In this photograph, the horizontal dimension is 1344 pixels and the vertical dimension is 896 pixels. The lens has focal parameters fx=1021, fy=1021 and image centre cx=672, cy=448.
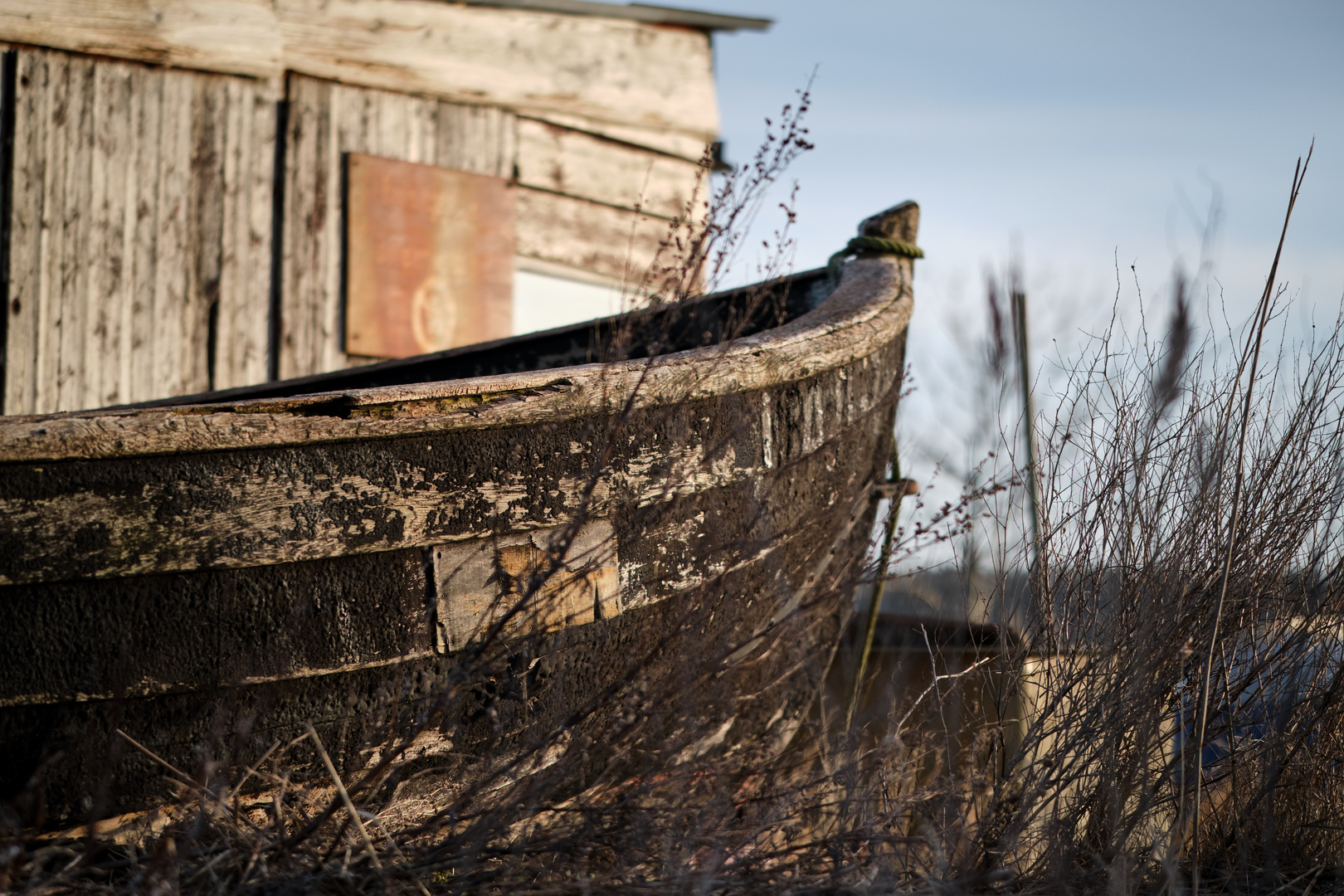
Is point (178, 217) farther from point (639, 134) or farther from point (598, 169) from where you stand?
point (639, 134)

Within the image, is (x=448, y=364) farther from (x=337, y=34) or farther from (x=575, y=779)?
(x=337, y=34)

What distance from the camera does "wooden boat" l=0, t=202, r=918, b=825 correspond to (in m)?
1.71

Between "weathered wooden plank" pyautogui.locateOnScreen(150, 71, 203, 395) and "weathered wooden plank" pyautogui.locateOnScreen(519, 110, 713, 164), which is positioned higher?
"weathered wooden plank" pyautogui.locateOnScreen(519, 110, 713, 164)

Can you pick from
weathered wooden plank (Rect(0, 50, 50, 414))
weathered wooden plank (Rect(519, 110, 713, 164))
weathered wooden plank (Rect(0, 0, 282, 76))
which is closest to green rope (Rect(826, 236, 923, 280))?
weathered wooden plank (Rect(519, 110, 713, 164))

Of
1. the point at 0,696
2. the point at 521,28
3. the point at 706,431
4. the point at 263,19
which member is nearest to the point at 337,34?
the point at 263,19

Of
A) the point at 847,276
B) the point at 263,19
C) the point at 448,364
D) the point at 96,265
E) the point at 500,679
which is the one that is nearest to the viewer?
the point at 500,679

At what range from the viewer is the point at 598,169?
6.29 metres

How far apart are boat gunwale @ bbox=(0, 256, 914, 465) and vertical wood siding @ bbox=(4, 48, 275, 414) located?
3231mm

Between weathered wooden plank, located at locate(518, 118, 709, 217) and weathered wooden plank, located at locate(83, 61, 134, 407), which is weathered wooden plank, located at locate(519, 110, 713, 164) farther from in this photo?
weathered wooden plank, located at locate(83, 61, 134, 407)

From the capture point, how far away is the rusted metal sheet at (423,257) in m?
5.43

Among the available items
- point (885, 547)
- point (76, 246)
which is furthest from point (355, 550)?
point (76, 246)

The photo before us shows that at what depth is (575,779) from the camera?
2.20 metres

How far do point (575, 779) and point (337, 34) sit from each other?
4.60m

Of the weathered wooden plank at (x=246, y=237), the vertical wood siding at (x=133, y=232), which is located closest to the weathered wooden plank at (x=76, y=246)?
the vertical wood siding at (x=133, y=232)
